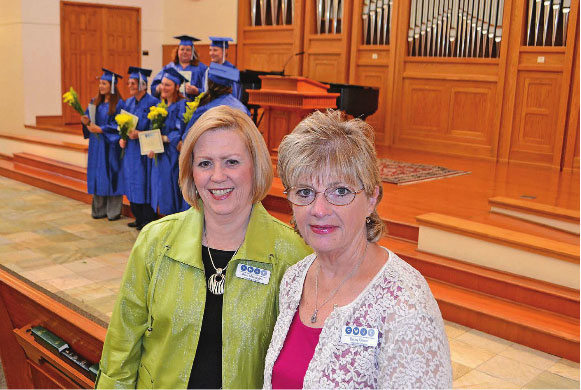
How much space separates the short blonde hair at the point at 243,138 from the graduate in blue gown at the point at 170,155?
429 cm

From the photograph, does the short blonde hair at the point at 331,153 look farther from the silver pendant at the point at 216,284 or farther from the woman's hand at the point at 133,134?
the woman's hand at the point at 133,134

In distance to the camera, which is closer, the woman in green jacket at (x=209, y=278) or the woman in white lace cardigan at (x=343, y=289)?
the woman in white lace cardigan at (x=343, y=289)

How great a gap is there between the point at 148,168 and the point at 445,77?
15.6ft

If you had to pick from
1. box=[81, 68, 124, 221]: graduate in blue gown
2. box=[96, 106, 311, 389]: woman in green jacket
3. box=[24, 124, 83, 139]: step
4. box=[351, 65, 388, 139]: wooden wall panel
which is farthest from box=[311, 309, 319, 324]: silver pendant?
box=[24, 124, 83, 139]: step

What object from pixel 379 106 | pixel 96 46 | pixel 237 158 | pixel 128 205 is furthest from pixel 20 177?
pixel 237 158

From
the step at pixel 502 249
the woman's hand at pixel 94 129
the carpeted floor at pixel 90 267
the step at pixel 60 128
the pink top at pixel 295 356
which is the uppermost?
the woman's hand at pixel 94 129

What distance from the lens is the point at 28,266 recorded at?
5586 mm

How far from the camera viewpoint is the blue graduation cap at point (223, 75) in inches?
218

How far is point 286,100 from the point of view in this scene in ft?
26.4

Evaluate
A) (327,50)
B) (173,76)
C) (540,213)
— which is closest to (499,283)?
(540,213)

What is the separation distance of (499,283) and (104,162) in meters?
4.54

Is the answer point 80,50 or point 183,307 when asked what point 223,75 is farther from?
point 80,50

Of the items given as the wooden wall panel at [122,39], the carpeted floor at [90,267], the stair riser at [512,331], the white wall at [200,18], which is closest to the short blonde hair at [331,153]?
the carpeted floor at [90,267]

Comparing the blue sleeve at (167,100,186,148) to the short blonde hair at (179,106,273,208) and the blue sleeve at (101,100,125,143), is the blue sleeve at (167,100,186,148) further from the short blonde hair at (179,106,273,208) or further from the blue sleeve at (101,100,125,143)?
the short blonde hair at (179,106,273,208)
